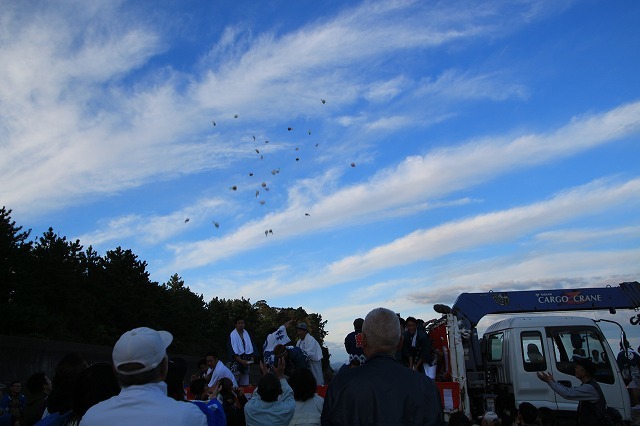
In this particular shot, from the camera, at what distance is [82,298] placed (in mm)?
52969

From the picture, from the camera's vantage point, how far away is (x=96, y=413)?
299 cm

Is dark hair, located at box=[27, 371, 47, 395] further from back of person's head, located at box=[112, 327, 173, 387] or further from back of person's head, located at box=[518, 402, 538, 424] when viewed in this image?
back of person's head, located at box=[518, 402, 538, 424]

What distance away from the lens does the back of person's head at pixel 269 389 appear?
20.4 feet

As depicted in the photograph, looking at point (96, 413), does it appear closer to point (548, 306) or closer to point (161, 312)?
point (548, 306)

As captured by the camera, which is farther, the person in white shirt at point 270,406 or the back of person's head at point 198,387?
the back of person's head at point 198,387

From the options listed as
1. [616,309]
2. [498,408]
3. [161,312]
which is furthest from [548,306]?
[161,312]

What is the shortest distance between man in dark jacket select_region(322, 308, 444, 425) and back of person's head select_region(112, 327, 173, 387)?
1058mm

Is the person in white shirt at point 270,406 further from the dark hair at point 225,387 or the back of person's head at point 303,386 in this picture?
the dark hair at point 225,387

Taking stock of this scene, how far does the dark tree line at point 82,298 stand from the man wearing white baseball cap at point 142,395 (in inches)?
1216

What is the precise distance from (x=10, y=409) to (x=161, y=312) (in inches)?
2328

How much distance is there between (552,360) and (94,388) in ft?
34.0

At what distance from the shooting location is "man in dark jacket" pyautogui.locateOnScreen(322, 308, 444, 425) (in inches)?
130

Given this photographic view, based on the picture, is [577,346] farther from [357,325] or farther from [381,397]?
[381,397]

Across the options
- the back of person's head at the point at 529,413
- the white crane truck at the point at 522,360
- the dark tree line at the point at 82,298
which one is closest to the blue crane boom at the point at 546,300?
the white crane truck at the point at 522,360
